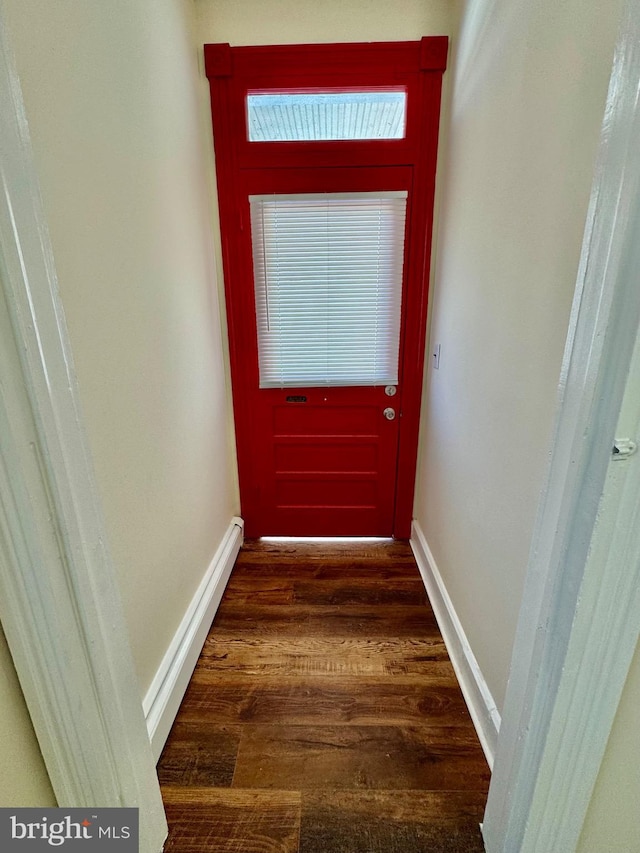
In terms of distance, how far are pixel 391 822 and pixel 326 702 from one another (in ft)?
1.28

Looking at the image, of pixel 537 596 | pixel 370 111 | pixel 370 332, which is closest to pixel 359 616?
pixel 537 596

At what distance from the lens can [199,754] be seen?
4.14 feet

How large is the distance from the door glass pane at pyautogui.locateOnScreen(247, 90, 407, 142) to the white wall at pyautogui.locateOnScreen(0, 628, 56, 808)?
218 cm

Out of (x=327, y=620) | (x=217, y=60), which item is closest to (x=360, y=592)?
(x=327, y=620)

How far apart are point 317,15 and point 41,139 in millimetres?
1616

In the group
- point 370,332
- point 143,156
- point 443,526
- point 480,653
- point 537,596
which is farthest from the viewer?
point 370,332

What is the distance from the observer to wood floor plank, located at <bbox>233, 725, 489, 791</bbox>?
118 centimetres

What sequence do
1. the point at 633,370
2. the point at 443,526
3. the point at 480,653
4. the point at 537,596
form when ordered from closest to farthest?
the point at 633,370, the point at 537,596, the point at 480,653, the point at 443,526

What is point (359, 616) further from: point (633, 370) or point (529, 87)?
point (529, 87)

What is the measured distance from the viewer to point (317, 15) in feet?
5.63

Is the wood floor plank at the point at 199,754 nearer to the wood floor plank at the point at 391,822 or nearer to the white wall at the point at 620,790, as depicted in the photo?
the wood floor plank at the point at 391,822

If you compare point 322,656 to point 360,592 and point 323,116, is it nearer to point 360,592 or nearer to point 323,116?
point 360,592

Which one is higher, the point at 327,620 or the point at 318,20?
the point at 318,20

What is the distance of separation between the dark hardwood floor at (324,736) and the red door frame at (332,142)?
4.71 feet
